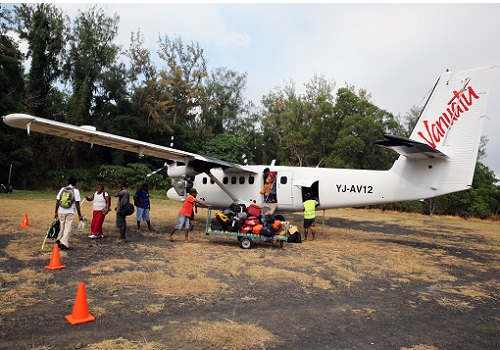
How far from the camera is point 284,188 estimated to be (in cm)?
1365

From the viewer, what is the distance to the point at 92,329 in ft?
14.5

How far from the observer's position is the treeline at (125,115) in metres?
32.5

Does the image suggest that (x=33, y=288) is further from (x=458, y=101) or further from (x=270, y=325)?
(x=458, y=101)

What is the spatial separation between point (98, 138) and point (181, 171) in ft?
11.7

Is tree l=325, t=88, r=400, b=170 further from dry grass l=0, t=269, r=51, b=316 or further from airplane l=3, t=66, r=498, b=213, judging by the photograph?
dry grass l=0, t=269, r=51, b=316

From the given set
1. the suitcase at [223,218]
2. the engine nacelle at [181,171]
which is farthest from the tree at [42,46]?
the suitcase at [223,218]

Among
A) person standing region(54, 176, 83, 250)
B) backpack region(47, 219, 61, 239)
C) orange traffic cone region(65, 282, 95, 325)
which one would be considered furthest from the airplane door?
orange traffic cone region(65, 282, 95, 325)

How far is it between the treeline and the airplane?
74.2 ft

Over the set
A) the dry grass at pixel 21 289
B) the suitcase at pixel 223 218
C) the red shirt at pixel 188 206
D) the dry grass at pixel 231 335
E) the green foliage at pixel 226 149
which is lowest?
the dry grass at pixel 21 289

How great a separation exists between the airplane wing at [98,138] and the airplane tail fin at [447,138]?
6323 mm

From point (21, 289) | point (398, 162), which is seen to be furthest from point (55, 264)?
point (398, 162)

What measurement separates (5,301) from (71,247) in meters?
4.22

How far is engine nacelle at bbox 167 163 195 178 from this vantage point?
13555mm

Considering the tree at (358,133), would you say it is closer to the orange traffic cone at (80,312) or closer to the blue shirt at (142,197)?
the blue shirt at (142,197)
